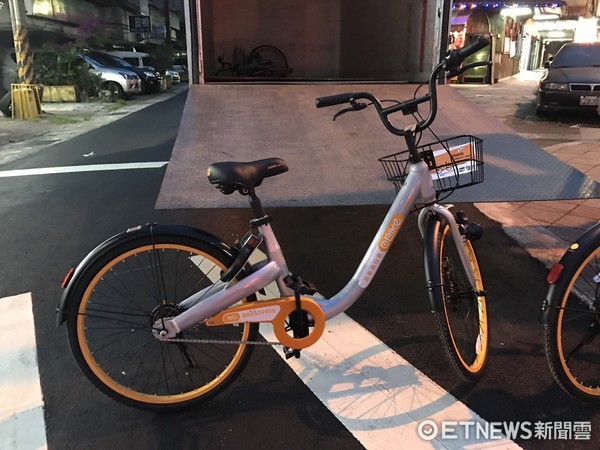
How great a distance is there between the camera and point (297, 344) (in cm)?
231

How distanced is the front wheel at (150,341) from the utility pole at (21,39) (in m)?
13.2

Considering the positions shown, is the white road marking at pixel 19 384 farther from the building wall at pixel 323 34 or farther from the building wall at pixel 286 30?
the building wall at pixel 286 30

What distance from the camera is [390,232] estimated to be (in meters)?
2.35

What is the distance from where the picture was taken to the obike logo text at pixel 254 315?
2.20 m

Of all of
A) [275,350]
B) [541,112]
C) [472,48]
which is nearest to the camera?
[472,48]

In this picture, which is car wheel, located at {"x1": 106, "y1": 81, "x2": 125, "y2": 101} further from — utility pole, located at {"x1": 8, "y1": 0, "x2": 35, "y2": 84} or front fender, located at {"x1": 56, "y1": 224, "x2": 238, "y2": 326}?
front fender, located at {"x1": 56, "y1": 224, "x2": 238, "y2": 326}

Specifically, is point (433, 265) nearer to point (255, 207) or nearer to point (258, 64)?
point (255, 207)

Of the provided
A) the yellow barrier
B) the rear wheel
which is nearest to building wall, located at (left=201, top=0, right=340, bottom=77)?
the rear wheel

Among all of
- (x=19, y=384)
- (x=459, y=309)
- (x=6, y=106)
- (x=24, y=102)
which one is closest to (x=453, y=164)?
(x=459, y=309)

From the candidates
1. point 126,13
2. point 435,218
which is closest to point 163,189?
point 435,218

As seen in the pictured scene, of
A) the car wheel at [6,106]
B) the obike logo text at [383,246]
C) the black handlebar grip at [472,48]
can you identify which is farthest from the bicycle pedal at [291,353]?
the car wheel at [6,106]

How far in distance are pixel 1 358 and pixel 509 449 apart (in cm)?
271

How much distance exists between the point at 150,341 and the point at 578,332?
2384 millimetres

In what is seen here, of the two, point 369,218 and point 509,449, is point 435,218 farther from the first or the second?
point 369,218
